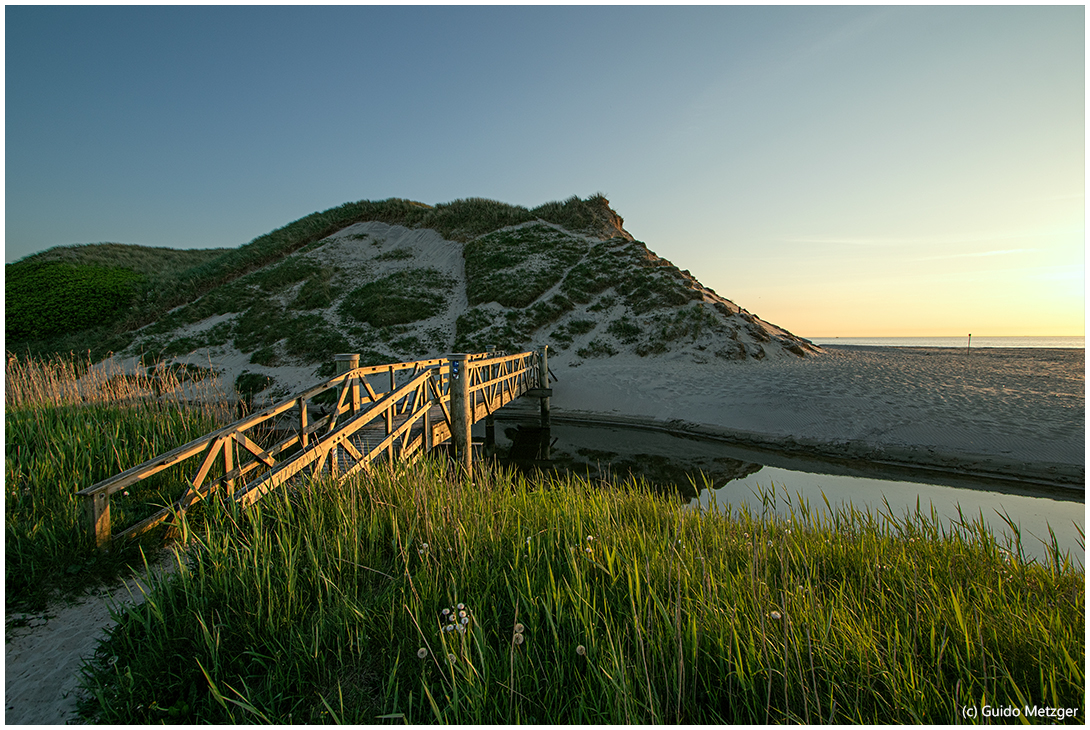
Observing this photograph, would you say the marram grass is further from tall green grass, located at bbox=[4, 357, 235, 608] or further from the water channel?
the water channel

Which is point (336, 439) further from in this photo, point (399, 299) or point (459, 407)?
point (399, 299)

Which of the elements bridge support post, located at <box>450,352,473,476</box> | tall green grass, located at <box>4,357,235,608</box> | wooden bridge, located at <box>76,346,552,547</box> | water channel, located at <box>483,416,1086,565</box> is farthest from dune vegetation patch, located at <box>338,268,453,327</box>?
bridge support post, located at <box>450,352,473,476</box>

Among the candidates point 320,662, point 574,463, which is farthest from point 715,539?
point 574,463

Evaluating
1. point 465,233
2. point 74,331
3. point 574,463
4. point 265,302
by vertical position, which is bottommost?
point 574,463

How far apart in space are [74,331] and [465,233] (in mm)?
22581

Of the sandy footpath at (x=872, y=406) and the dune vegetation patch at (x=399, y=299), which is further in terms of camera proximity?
the dune vegetation patch at (x=399, y=299)

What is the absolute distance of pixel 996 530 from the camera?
6.54 m

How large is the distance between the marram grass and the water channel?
2495 mm

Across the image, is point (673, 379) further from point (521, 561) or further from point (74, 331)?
point (74, 331)

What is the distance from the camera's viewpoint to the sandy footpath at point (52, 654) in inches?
97.5

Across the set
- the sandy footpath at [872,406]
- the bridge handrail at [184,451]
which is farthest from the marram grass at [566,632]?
the sandy footpath at [872,406]

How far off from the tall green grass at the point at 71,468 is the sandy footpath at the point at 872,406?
34.8ft

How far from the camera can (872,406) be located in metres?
12.0

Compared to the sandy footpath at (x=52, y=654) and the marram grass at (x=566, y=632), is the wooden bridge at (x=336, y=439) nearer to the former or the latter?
the sandy footpath at (x=52, y=654)
